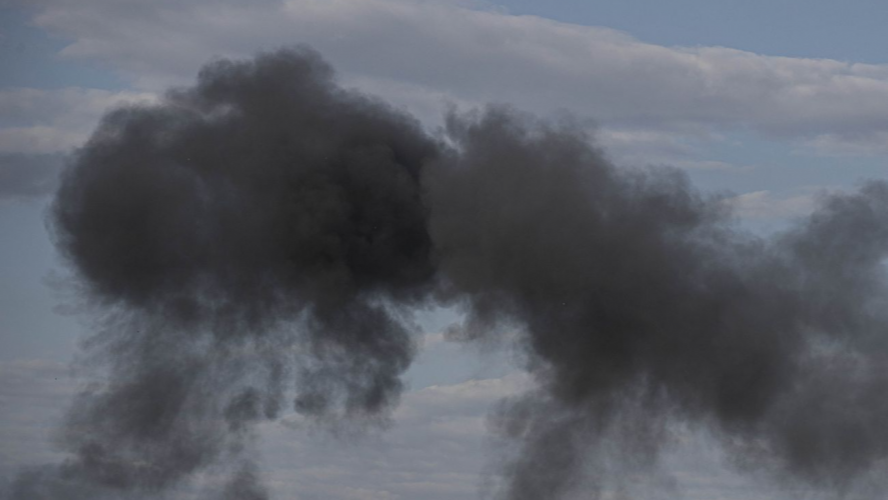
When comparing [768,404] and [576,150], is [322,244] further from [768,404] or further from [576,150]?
[768,404]

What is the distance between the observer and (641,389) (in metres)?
69.9

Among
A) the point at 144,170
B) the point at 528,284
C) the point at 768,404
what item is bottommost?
the point at 768,404

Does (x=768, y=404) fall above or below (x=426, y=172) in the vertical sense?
below

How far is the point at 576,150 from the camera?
6912 cm

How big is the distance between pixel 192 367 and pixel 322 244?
21.2 ft

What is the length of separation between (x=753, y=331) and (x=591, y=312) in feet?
18.9

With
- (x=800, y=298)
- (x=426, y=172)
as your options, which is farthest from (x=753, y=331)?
(x=426, y=172)

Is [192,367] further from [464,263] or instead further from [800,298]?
[800,298]

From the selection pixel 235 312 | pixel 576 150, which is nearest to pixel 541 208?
pixel 576 150

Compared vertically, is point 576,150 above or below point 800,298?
above

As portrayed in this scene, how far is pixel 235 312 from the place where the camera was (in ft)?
235

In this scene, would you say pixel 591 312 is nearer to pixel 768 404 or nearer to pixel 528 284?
pixel 528 284

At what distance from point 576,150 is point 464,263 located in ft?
18.5

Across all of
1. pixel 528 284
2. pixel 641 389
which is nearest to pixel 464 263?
pixel 528 284
